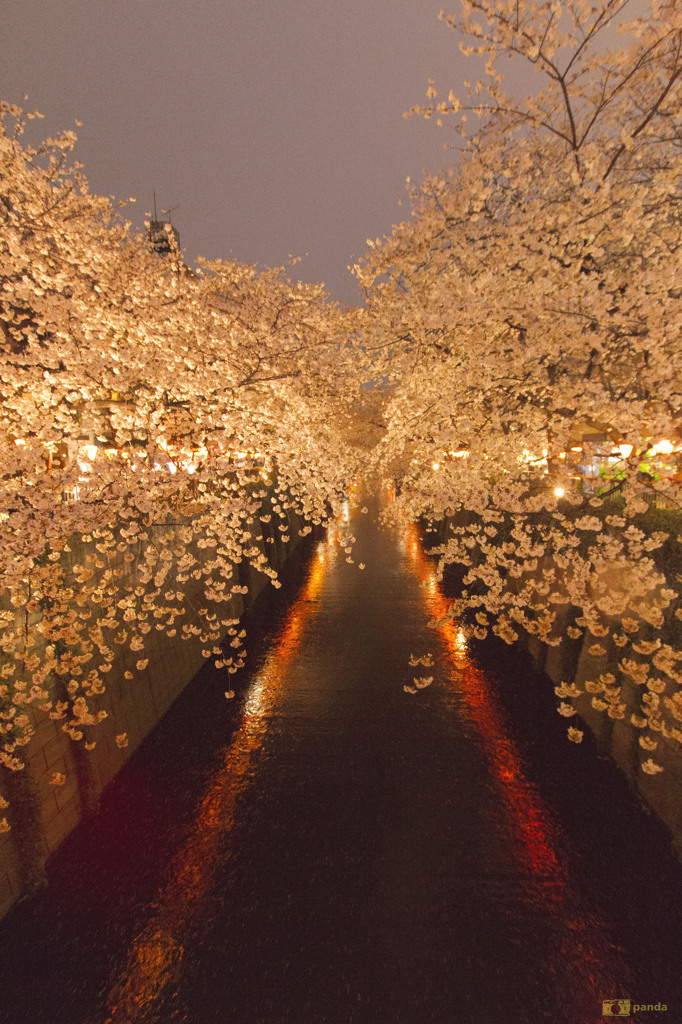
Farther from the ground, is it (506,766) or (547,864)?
(506,766)

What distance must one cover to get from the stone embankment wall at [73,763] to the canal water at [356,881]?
1.55ft

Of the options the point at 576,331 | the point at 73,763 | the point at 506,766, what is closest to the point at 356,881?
the point at 506,766

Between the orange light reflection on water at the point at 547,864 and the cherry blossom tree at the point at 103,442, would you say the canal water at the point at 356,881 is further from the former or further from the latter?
the cherry blossom tree at the point at 103,442

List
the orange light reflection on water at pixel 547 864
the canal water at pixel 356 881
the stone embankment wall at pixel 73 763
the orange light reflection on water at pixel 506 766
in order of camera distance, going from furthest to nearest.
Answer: the orange light reflection on water at pixel 506 766, the stone embankment wall at pixel 73 763, the orange light reflection on water at pixel 547 864, the canal water at pixel 356 881

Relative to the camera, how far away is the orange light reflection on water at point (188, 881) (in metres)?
6.80

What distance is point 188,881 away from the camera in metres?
8.59

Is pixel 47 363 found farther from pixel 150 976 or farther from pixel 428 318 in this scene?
pixel 150 976

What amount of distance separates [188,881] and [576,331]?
495 inches
